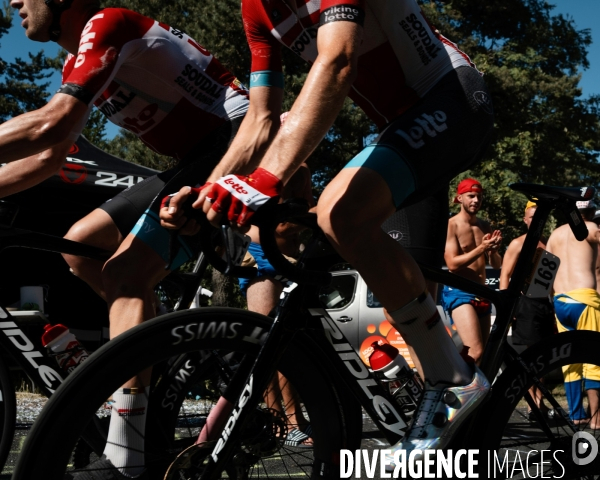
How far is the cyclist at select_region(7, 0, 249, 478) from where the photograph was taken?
270cm

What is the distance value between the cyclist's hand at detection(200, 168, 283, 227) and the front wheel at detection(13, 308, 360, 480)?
0.96 feet

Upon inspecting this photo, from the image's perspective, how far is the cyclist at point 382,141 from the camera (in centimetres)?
217

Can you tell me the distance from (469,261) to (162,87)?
4420 mm

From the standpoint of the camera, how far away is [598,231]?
7.12 meters

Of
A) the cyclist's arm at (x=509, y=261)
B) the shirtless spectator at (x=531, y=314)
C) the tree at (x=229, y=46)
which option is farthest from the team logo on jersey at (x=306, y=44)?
the tree at (x=229, y=46)

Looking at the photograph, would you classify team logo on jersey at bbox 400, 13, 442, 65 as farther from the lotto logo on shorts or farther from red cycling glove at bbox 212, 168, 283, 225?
red cycling glove at bbox 212, 168, 283, 225

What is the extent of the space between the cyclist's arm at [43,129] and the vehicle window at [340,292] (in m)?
7.84

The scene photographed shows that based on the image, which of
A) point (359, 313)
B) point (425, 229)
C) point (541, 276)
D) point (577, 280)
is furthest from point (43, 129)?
point (359, 313)

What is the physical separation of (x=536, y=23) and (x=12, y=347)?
86.8 feet

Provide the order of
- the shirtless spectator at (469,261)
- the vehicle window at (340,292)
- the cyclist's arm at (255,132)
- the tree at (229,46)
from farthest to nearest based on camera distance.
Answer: the tree at (229,46) → the vehicle window at (340,292) → the shirtless spectator at (469,261) → the cyclist's arm at (255,132)

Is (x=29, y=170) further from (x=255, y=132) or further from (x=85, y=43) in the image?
(x=255, y=132)

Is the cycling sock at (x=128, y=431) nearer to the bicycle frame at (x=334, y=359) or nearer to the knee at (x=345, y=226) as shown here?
the bicycle frame at (x=334, y=359)

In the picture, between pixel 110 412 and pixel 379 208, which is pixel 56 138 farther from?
pixel 379 208

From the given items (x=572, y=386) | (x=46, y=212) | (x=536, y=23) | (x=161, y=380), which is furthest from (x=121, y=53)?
(x=536, y=23)
